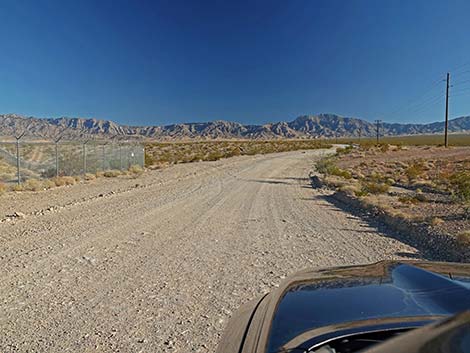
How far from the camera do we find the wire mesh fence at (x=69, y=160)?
23628 millimetres

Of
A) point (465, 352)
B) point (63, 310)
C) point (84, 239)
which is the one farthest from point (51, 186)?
point (465, 352)

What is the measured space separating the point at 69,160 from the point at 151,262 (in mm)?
22209

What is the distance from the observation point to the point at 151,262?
7.27 m

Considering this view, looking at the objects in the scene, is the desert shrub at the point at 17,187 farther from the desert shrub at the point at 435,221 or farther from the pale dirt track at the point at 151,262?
the desert shrub at the point at 435,221

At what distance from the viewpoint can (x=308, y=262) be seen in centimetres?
720

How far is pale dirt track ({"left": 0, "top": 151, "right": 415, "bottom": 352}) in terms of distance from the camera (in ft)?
14.9

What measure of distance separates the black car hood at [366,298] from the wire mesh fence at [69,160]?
2181 cm

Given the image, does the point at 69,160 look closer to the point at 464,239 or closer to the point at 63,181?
the point at 63,181

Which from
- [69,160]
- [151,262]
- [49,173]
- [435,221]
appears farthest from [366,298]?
[69,160]

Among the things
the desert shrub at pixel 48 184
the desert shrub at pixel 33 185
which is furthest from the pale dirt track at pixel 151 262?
the desert shrub at pixel 48 184

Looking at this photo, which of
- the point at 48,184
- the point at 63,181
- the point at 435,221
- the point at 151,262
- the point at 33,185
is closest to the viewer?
the point at 151,262

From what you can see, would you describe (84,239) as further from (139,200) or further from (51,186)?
(51,186)

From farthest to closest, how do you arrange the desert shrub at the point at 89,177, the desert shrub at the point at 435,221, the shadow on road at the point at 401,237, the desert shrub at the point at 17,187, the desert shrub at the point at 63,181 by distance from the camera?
the desert shrub at the point at 89,177 → the desert shrub at the point at 63,181 → the desert shrub at the point at 17,187 → the desert shrub at the point at 435,221 → the shadow on road at the point at 401,237

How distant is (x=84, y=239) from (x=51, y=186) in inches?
518
